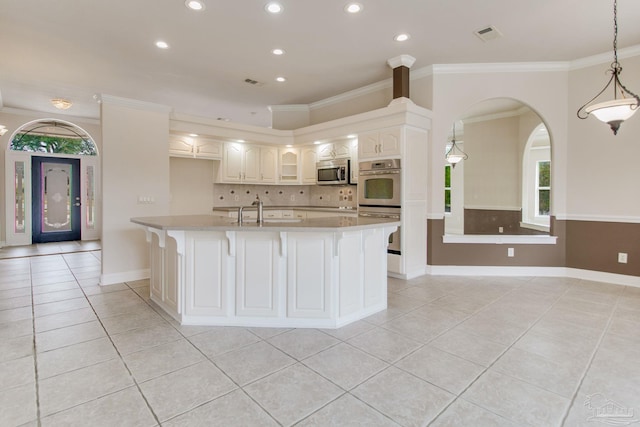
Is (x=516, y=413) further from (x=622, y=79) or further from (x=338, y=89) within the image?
(x=338, y=89)

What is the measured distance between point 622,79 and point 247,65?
479 cm

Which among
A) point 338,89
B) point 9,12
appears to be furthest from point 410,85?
point 9,12

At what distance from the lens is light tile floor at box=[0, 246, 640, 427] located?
1686 mm

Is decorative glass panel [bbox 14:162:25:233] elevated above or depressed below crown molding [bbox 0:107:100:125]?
below

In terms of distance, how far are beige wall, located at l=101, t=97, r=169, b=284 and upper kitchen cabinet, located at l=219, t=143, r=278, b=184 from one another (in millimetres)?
1408

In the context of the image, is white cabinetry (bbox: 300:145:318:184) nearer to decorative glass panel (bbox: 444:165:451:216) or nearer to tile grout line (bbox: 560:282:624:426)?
decorative glass panel (bbox: 444:165:451:216)

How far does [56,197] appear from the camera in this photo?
7.46 meters

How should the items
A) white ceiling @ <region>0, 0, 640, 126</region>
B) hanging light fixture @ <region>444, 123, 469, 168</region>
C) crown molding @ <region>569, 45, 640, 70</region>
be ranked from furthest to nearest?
hanging light fixture @ <region>444, 123, 469, 168</region>
crown molding @ <region>569, 45, 640, 70</region>
white ceiling @ <region>0, 0, 640, 126</region>

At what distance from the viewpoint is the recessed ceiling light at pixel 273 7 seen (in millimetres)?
3104

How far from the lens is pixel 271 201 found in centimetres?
682

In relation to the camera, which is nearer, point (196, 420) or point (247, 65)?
point (196, 420)

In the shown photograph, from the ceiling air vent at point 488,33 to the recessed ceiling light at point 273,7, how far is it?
85.2 inches

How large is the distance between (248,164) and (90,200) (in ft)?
15.0

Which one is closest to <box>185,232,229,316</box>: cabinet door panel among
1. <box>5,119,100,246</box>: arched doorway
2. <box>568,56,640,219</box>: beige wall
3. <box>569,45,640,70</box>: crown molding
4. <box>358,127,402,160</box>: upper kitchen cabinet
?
<box>358,127,402,160</box>: upper kitchen cabinet
